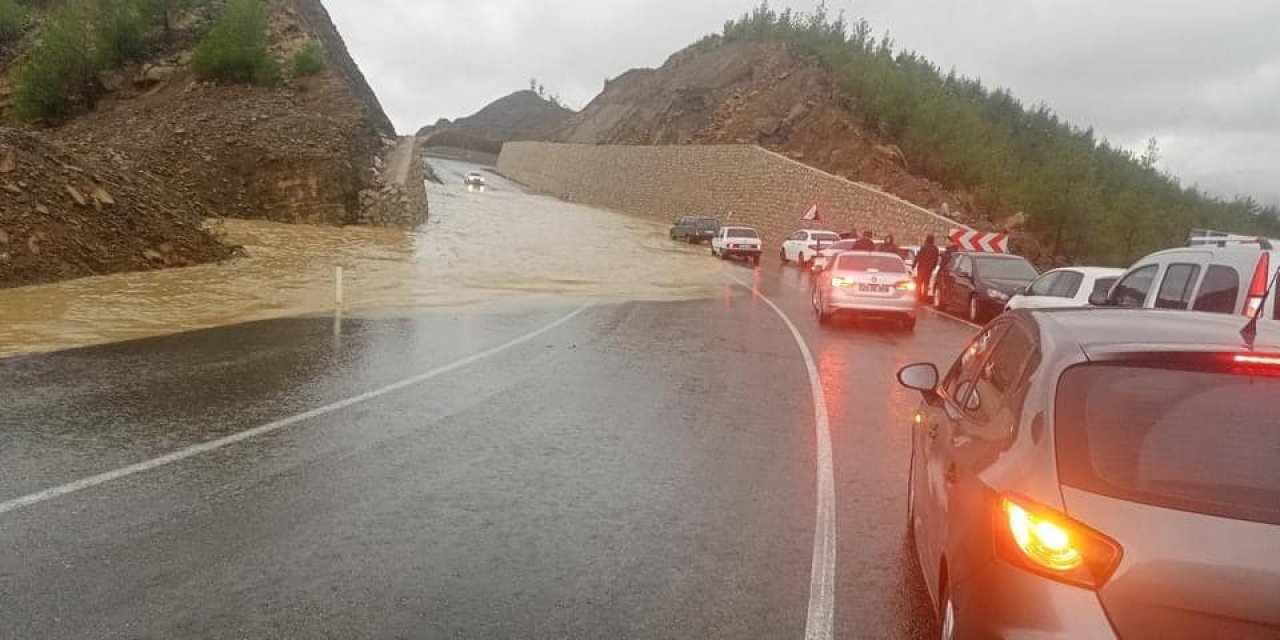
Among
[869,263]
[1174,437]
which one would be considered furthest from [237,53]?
[1174,437]

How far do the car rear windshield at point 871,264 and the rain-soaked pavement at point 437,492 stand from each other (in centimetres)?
530

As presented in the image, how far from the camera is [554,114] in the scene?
637 ft

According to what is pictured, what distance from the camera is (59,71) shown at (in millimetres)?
50031

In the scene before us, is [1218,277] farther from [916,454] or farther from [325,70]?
[325,70]

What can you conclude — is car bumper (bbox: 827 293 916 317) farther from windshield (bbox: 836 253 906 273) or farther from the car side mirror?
the car side mirror

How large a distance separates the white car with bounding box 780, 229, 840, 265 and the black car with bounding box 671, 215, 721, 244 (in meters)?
10.2

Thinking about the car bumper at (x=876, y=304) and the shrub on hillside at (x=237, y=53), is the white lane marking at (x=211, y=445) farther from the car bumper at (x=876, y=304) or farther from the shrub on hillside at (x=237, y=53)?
the shrub on hillside at (x=237, y=53)

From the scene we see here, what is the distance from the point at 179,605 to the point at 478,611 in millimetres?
1333

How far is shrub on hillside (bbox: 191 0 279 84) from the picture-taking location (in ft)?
156

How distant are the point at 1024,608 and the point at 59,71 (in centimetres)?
5775

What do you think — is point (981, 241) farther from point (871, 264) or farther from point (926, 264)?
point (871, 264)

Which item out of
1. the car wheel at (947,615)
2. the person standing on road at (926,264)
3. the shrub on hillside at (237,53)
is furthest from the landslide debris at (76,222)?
the shrub on hillside at (237,53)

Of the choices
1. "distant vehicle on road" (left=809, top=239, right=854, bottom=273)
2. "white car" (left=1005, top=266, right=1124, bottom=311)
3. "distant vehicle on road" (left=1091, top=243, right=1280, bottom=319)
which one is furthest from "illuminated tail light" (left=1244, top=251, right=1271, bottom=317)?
"distant vehicle on road" (left=809, top=239, right=854, bottom=273)

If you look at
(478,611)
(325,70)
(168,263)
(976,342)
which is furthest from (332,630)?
(325,70)
